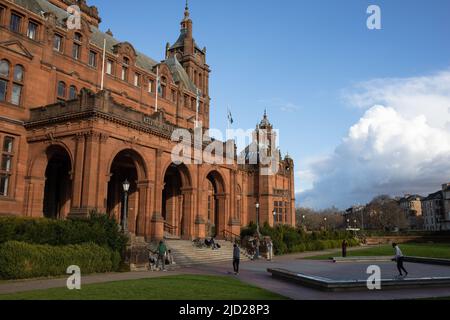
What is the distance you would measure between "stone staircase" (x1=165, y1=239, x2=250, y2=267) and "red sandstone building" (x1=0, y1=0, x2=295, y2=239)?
2251 millimetres

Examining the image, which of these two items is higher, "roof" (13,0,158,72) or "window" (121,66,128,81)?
"roof" (13,0,158,72)

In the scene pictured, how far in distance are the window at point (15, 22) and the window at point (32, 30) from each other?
2.50ft

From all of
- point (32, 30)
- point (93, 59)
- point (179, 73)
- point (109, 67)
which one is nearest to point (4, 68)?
point (32, 30)

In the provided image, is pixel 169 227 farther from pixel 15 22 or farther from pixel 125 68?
pixel 15 22

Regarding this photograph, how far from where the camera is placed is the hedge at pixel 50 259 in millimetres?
17312

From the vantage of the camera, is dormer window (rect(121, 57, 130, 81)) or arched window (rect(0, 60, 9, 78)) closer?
arched window (rect(0, 60, 9, 78))

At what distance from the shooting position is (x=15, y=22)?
94.4 ft

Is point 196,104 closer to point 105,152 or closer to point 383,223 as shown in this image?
point 105,152

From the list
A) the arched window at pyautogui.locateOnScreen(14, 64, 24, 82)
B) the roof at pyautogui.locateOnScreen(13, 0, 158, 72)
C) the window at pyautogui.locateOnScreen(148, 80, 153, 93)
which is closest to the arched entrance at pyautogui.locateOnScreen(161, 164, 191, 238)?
the window at pyautogui.locateOnScreen(148, 80, 153, 93)

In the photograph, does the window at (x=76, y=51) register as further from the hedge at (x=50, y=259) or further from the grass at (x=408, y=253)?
the grass at (x=408, y=253)

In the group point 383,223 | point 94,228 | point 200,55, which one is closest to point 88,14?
point 200,55

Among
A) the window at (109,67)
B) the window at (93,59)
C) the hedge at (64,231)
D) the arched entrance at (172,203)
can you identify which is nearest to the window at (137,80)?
the window at (109,67)

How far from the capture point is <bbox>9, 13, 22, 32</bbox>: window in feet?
93.1

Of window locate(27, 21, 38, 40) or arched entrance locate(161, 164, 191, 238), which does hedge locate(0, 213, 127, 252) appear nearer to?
window locate(27, 21, 38, 40)
